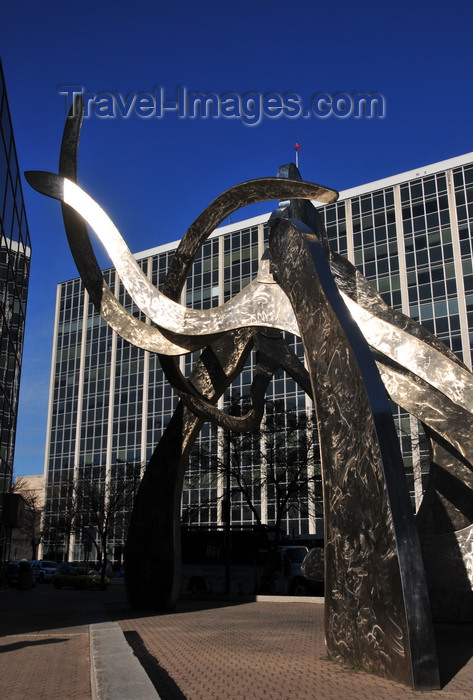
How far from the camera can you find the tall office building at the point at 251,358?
46.5 metres

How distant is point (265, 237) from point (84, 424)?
2652 cm

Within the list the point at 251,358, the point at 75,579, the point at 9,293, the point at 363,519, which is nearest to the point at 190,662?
the point at 363,519

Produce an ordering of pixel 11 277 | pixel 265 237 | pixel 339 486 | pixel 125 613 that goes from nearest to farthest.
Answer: pixel 339 486
pixel 125 613
pixel 11 277
pixel 265 237

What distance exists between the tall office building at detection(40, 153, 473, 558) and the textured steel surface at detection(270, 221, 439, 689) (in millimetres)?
23244

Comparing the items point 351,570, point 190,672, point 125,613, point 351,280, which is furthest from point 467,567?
point 125,613

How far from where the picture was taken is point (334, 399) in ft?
28.5

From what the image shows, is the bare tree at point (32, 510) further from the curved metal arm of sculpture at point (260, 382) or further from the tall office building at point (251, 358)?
the curved metal arm of sculpture at point (260, 382)

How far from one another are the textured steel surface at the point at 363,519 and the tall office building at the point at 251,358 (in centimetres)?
2324

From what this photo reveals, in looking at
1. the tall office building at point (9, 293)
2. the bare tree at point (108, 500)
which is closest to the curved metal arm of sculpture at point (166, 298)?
the tall office building at point (9, 293)

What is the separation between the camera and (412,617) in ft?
22.4

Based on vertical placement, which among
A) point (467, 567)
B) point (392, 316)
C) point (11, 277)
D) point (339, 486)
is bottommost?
point (467, 567)

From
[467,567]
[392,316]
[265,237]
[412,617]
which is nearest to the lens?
[412,617]

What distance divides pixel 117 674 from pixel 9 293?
75.3 ft

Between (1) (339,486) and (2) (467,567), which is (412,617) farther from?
(2) (467,567)
